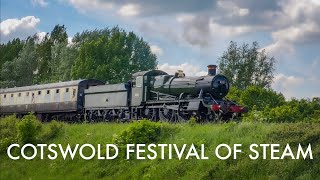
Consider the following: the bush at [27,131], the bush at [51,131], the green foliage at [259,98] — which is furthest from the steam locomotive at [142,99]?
the green foliage at [259,98]

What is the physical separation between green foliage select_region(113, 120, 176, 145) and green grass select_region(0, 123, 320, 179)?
1.05 feet

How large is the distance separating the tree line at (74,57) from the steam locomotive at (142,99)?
15.7m

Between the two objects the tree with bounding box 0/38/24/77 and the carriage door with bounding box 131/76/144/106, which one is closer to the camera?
the carriage door with bounding box 131/76/144/106

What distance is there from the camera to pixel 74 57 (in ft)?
199

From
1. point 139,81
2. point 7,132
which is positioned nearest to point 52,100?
point 7,132

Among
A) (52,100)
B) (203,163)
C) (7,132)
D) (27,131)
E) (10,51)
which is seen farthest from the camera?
(10,51)

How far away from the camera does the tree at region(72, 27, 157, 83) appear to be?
51.9 m

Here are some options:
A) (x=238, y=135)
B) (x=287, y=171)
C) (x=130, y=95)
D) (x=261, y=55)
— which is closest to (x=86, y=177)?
(x=238, y=135)

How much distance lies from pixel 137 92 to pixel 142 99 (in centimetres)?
63

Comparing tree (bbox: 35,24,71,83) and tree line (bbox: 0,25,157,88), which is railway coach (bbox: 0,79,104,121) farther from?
tree (bbox: 35,24,71,83)

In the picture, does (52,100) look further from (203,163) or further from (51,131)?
(203,163)

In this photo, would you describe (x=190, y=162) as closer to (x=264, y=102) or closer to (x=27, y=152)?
(x=27, y=152)

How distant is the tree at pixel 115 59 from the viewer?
51906mm

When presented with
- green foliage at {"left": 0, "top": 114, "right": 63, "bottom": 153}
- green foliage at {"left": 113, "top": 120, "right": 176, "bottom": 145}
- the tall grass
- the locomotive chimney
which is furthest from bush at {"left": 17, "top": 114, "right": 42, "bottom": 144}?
the locomotive chimney
